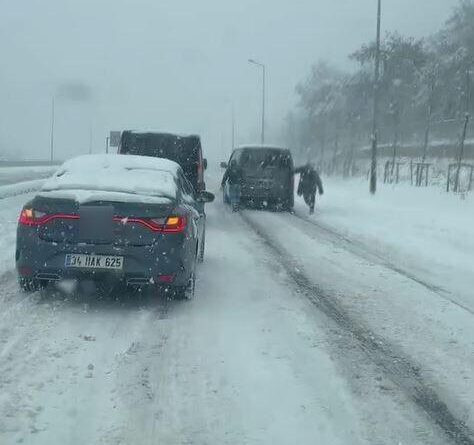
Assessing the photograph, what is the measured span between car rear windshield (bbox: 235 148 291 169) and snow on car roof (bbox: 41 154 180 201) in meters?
12.9

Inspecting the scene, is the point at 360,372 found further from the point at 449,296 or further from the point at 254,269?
the point at 254,269

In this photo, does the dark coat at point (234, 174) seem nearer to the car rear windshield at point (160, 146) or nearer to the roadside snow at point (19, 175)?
the car rear windshield at point (160, 146)

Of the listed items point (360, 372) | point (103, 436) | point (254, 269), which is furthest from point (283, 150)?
point (103, 436)

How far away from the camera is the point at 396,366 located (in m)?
5.12

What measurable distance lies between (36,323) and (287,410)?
2.69 meters

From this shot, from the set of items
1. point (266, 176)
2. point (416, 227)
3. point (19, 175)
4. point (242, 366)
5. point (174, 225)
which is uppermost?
point (174, 225)

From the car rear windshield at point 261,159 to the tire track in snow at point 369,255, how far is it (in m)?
3.39

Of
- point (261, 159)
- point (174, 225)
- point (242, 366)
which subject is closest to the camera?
point (242, 366)

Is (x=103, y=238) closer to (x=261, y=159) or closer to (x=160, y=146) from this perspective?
(x=160, y=146)

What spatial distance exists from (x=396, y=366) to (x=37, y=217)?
139 inches

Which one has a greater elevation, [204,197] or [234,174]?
[204,197]

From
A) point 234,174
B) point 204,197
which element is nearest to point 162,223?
point 204,197

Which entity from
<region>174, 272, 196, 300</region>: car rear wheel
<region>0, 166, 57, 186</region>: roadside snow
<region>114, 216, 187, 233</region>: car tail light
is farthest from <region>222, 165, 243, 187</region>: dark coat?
<region>114, 216, 187, 233</region>: car tail light

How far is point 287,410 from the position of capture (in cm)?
415
